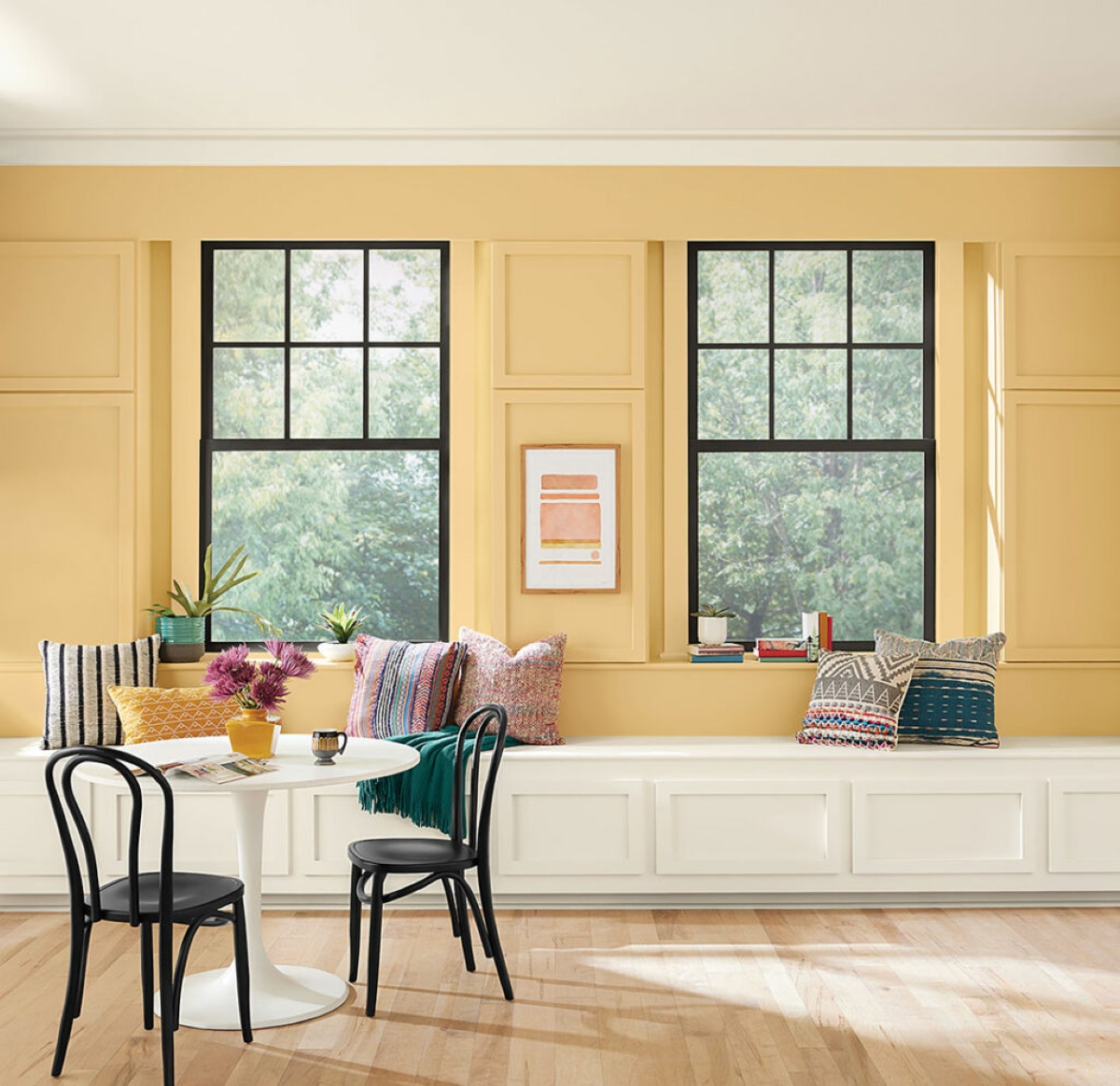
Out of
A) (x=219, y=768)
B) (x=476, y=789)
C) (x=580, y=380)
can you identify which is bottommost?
(x=476, y=789)

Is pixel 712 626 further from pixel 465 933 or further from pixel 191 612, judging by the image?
pixel 191 612

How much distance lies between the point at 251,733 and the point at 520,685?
1.34 meters

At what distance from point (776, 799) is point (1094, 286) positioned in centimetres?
256

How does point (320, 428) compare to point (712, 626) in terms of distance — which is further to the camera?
point (320, 428)

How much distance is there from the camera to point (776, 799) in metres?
4.34

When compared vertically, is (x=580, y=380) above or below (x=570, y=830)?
above

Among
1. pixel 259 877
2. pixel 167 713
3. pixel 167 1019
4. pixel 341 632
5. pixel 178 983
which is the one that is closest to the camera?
pixel 167 1019

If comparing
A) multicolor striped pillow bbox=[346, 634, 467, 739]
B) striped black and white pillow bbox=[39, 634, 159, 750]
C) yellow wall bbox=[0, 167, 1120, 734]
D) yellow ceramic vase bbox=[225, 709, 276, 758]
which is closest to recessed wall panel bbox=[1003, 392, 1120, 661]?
yellow wall bbox=[0, 167, 1120, 734]

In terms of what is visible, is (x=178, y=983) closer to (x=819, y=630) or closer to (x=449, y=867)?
(x=449, y=867)

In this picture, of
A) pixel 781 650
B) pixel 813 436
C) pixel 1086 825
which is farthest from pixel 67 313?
pixel 1086 825

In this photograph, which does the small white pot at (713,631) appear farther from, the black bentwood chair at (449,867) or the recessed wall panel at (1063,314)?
the recessed wall panel at (1063,314)

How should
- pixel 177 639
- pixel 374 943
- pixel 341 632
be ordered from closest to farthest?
1. pixel 374 943
2. pixel 177 639
3. pixel 341 632

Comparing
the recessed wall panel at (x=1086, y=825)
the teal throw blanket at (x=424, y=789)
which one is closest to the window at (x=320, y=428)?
the teal throw blanket at (x=424, y=789)

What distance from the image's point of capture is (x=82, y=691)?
4449mm
